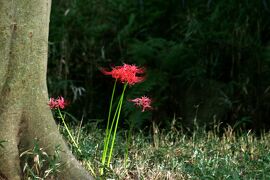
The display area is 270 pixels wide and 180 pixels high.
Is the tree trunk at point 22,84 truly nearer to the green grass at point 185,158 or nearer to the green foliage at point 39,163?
the green foliage at point 39,163

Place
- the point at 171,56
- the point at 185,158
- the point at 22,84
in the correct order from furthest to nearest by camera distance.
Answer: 1. the point at 171,56
2. the point at 185,158
3. the point at 22,84

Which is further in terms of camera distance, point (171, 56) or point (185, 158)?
point (171, 56)

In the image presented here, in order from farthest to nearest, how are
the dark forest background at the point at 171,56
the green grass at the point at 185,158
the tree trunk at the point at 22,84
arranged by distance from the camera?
the dark forest background at the point at 171,56 → the green grass at the point at 185,158 → the tree trunk at the point at 22,84

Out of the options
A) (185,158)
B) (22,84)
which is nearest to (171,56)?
(185,158)

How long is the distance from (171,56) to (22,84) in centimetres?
442

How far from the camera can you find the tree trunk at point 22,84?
13.2 feet

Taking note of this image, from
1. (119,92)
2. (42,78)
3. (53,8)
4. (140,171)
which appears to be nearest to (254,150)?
(140,171)

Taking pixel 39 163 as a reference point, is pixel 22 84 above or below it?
above

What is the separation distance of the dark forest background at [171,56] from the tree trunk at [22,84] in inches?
133

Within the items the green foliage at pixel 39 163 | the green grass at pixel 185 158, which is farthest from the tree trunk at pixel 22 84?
the green grass at pixel 185 158

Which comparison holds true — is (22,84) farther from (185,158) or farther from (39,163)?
(185,158)

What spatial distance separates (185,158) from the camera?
203 inches

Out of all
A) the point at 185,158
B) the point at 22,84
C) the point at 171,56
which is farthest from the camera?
the point at 171,56

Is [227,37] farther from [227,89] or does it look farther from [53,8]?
[53,8]
